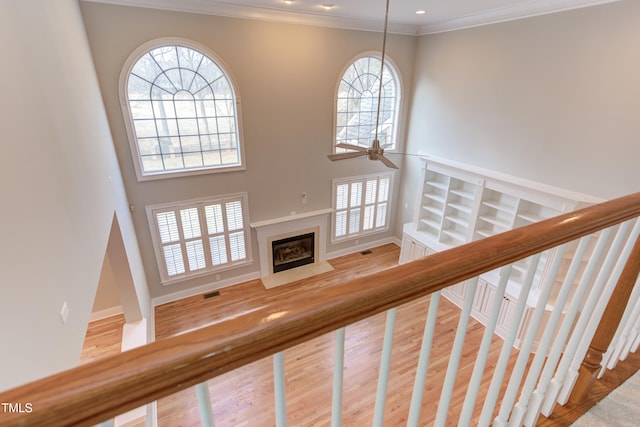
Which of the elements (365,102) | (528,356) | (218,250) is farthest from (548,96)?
(218,250)

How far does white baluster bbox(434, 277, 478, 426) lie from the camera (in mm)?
829

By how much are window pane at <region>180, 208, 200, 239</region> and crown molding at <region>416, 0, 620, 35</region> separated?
19.2 feet

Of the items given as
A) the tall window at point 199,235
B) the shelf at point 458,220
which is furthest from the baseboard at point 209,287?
the shelf at point 458,220

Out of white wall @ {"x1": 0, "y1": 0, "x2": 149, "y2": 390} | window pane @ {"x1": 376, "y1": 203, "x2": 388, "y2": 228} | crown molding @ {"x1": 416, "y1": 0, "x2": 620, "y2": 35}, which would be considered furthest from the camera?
window pane @ {"x1": 376, "y1": 203, "x2": 388, "y2": 228}

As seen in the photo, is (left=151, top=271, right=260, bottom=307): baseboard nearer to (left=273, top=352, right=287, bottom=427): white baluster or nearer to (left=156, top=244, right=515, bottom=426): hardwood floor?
(left=156, top=244, right=515, bottom=426): hardwood floor

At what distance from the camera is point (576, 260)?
1012 mm

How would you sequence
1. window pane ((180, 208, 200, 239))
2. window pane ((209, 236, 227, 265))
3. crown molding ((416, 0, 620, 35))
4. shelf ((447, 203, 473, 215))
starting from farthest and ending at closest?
window pane ((209, 236, 227, 265)), shelf ((447, 203, 473, 215)), window pane ((180, 208, 200, 239)), crown molding ((416, 0, 620, 35))

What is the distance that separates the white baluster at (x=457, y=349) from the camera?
0.83 meters

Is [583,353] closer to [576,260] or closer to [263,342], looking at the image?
[576,260]

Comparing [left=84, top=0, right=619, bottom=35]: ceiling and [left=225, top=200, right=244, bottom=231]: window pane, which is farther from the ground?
[left=84, top=0, right=619, bottom=35]: ceiling

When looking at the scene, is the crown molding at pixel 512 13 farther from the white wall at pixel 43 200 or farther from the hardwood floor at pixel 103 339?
the hardwood floor at pixel 103 339

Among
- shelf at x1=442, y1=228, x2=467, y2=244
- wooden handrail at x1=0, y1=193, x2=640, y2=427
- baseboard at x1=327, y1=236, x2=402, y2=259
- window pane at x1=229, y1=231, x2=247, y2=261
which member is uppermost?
wooden handrail at x1=0, y1=193, x2=640, y2=427

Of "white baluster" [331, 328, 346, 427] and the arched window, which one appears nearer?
"white baluster" [331, 328, 346, 427]

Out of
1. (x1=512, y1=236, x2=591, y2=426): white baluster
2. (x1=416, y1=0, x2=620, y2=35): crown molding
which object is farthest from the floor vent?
(x1=416, y1=0, x2=620, y2=35): crown molding
